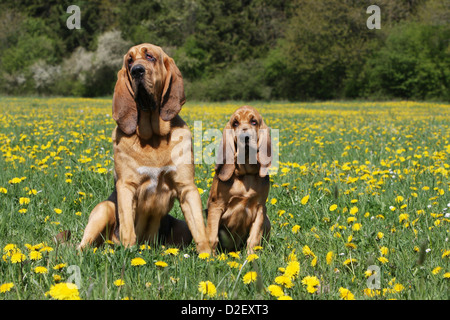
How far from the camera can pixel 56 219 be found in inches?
155

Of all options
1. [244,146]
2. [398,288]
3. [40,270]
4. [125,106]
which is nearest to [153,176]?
[125,106]

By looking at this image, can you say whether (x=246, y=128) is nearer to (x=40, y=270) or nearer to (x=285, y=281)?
(x=285, y=281)

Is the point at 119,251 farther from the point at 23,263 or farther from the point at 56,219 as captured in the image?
the point at 56,219

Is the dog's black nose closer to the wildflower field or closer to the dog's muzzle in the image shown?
the dog's muzzle

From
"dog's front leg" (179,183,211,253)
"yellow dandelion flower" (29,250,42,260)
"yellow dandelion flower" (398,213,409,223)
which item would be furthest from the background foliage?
"yellow dandelion flower" (29,250,42,260)

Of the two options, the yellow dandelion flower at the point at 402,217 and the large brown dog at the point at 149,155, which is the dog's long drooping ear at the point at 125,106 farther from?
the yellow dandelion flower at the point at 402,217

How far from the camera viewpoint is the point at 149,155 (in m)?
3.26

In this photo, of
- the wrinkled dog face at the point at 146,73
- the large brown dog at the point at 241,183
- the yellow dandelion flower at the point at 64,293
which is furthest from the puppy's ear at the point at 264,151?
the yellow dandelion flower at the point at 64,293

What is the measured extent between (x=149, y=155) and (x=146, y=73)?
558 mm

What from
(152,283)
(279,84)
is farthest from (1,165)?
(279,84)

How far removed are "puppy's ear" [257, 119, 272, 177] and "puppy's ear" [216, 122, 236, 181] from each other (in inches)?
8.1

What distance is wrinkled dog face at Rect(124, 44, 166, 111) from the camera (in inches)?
124

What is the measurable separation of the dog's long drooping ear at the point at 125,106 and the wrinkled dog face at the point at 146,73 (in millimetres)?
55

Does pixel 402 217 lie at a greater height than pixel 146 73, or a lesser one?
lesser
